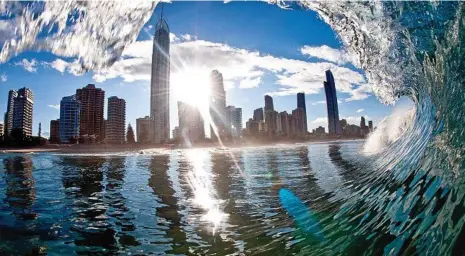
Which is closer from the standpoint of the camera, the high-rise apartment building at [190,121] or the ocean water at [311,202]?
the ocean water at [311,202]

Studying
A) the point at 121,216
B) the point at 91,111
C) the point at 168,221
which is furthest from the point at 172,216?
the point at 91,111

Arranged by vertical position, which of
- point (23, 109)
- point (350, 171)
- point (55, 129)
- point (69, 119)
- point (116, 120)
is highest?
point (116, 120)

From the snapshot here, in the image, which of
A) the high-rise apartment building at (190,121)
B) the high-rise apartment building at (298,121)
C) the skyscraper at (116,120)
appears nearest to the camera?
the skyscraper at (116,120)

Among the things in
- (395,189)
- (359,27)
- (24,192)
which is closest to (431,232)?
(395,189)

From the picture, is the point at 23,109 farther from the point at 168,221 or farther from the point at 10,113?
the point at 168,221

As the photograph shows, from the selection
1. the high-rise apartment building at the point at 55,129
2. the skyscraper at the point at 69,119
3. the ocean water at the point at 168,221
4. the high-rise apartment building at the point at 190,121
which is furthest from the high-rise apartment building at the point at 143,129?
the ocean water at the point at 168,221

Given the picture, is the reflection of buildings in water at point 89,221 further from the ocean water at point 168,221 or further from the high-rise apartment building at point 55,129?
the high-rise apartment building at point 55,129

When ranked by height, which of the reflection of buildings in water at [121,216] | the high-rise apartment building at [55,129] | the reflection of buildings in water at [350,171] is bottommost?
the reflection of buildings in water at [121,216]

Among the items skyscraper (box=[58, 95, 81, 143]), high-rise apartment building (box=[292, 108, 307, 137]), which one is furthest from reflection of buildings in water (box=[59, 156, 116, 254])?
high-rise apartment building (box=[292, 108, 307, 137])
